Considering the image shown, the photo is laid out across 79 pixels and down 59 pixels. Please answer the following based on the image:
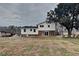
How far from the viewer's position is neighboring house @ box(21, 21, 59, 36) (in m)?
9.45

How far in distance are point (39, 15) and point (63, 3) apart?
45 cm

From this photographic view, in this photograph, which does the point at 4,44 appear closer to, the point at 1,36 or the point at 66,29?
the point at 1,36

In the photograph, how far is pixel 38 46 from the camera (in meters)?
9.42

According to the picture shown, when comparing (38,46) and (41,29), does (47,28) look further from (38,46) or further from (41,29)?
(38,46)

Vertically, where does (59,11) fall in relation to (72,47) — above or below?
above

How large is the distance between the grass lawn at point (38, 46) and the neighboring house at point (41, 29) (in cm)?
8

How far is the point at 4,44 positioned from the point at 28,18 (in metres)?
0.59

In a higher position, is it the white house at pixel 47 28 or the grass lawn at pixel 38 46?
the white house at pixel 47 28

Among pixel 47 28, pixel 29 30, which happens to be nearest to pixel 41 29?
pixel 47 28

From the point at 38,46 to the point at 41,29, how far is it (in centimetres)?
30

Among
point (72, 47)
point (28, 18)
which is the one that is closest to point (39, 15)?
point (28, 18)

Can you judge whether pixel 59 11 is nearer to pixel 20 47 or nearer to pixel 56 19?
pixel 56 19

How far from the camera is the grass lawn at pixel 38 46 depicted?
940cm

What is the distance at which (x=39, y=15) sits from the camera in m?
9.45
